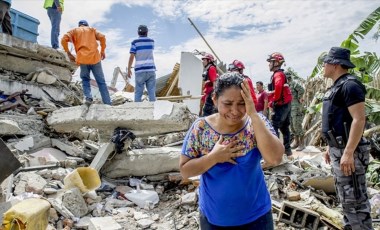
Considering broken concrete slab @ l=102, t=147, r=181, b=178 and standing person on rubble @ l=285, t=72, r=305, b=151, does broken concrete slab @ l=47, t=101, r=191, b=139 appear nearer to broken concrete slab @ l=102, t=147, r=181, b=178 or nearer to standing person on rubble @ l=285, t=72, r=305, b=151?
broken concrete slab @ l=102, t=147, r=181, b=178

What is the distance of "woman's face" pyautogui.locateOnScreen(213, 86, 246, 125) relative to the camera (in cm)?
165

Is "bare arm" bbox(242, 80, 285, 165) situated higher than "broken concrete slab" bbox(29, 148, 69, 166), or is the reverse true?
"bare arm" bbox(242, 80, 285, 165)

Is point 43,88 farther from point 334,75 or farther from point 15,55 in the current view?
point 334,75

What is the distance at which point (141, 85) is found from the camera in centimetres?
610

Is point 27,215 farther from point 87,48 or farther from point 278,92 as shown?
point 278,92

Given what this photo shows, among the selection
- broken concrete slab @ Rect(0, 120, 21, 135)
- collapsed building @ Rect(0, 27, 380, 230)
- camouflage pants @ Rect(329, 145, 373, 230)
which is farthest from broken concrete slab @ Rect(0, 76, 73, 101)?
camouflage pants @ Rect(329, 145, 373, 230)

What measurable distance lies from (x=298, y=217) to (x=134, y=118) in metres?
2.80

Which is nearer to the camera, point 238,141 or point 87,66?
point 238,141

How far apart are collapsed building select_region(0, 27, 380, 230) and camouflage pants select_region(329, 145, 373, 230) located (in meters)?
1.01

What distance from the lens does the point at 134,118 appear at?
16.5ft

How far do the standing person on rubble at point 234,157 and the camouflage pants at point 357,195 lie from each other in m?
1.36

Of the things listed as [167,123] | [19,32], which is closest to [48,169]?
[167,123]

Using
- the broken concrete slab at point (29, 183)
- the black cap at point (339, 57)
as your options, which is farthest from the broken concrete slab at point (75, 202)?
the black cap at point (339, 57)

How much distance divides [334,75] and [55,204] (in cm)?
356
